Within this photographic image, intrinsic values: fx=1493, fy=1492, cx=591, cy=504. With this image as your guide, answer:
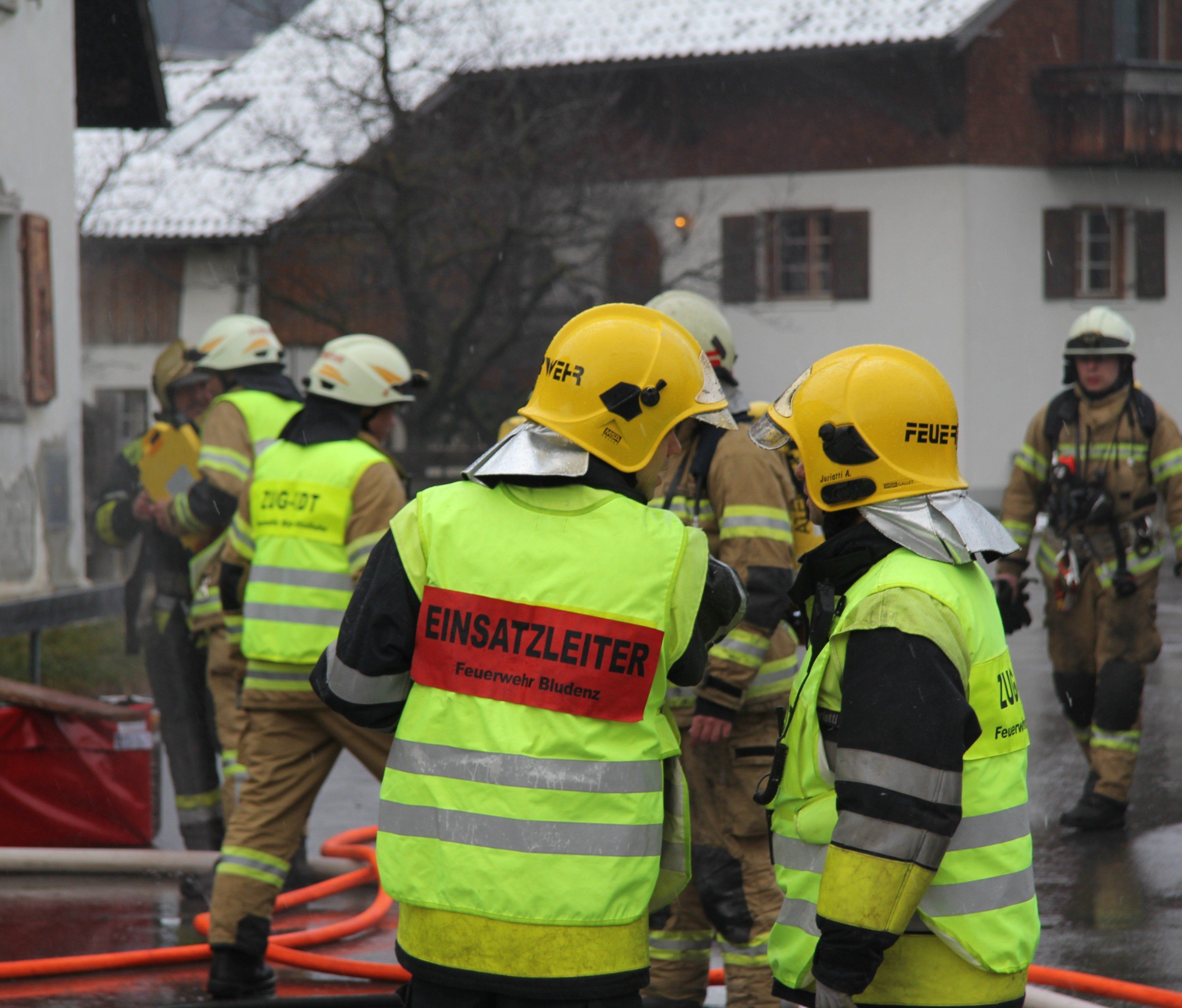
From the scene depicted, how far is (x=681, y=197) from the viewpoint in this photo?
25875mm

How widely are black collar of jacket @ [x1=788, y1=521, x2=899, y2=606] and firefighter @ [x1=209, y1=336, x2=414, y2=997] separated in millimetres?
2086

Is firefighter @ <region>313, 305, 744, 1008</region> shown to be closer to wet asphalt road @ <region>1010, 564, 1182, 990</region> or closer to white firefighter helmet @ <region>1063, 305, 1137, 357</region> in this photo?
wet asphalt road @ <region>1010, 564, 1182, 990</region>

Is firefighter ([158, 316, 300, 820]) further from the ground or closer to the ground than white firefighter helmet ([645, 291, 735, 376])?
closer to the ground

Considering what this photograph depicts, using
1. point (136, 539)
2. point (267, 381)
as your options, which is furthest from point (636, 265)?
point (267, 381)

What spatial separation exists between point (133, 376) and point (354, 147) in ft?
20.1

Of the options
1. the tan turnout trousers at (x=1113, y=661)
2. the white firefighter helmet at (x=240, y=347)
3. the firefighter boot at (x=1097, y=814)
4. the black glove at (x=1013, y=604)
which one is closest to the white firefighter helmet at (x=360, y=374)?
the white firefighter helmet at (x=240, y=347)

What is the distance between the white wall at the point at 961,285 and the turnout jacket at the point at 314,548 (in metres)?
19.6

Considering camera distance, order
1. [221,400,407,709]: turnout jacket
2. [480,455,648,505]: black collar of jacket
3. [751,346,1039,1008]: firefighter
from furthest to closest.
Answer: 1. [221,400,407,709]: turnout jacket
2. [480,455,648,505]: black collar of jacket
3. [751,346,1039,1008]: firefighter

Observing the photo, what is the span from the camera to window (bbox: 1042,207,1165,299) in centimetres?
2534

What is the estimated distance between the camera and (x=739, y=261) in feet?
83.7

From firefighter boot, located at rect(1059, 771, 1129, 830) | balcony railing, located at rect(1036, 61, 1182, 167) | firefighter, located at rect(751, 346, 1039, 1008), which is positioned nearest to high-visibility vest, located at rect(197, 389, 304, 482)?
firefighter, located at rect(751, 346, 1039, 1008)

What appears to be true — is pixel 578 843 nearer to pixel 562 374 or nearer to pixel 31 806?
pixel 562 374

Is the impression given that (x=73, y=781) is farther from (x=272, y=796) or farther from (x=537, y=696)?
(x=537, y=696)

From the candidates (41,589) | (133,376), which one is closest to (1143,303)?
(133,376)
